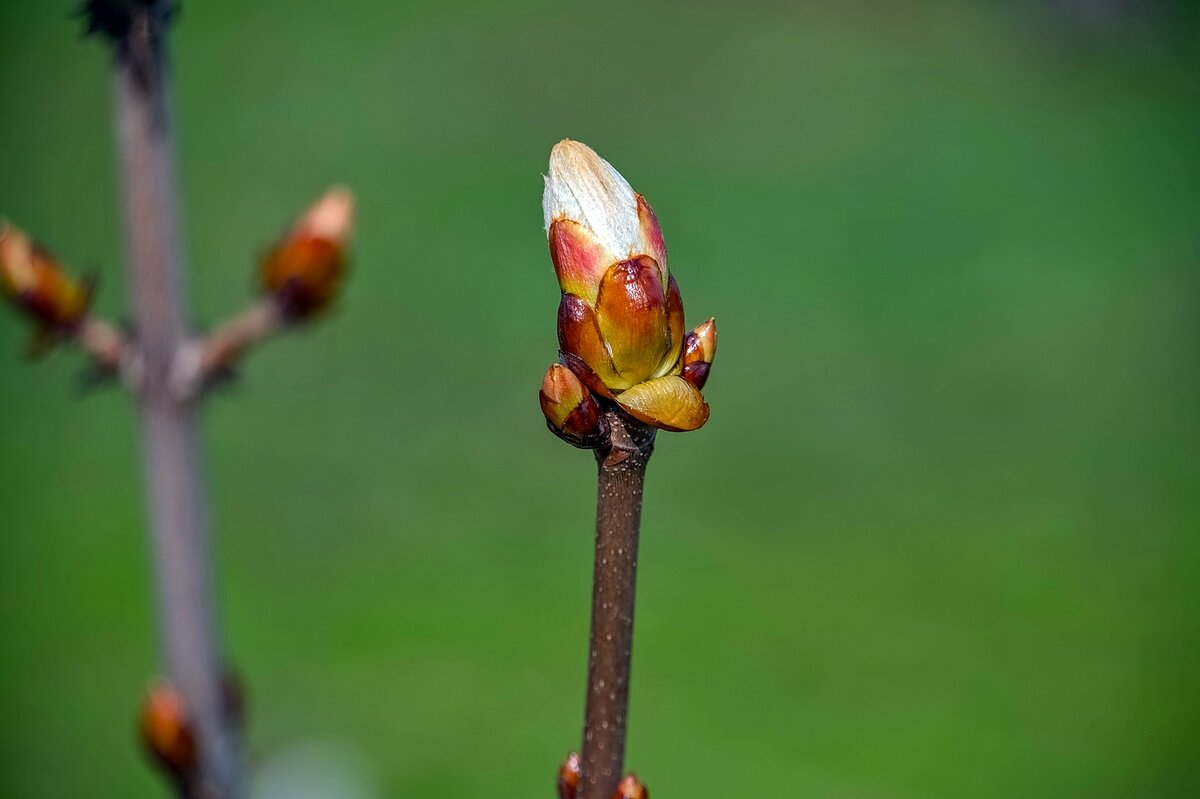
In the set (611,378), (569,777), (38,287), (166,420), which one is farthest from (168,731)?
(611,378)

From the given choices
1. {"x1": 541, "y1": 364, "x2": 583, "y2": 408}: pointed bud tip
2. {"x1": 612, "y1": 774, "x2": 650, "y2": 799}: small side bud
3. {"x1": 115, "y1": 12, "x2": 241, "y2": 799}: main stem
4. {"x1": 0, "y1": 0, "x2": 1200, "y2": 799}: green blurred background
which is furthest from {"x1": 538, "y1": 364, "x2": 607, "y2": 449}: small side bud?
{"x1": 0, "y1": 0, "x2": 1200, "y2": 799}: green blurred background

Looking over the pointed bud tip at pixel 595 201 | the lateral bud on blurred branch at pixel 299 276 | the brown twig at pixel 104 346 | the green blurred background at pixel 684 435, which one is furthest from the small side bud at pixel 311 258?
the green blurred background at pixel 684 435

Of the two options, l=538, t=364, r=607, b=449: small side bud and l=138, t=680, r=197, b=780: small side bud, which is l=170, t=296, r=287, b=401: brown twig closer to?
l=138, t=680, r=197, b=780: small side bud

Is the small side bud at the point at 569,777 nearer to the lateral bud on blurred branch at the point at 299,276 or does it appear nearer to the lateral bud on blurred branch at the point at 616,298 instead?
the lateral bud on blurred branch at the point at 616,298

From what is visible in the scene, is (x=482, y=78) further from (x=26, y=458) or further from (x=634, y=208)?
(x=634, y=208)

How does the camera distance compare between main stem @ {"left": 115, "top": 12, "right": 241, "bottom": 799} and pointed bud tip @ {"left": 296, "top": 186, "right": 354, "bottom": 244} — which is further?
pointed bud tip @ {"left": 296, "top": 186, "right": 354, "bottom": 244}

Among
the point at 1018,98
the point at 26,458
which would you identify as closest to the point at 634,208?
the point at 26,458
